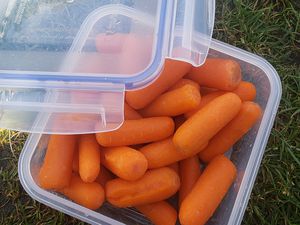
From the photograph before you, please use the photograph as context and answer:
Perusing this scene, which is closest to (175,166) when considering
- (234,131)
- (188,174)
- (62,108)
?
(188,174)

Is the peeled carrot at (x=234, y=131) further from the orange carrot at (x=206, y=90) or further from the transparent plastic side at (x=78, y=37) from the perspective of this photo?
the transparent plastic side at (x=78, y=37)

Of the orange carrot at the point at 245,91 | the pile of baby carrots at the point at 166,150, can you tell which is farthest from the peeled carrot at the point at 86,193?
the orange carrot at the point at 245,91

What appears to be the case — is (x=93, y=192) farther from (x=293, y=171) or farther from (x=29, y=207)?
(x=293, y=171)

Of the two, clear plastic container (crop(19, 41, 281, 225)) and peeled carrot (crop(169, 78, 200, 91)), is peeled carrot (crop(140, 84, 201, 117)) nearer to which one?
peeled carrot (crop(169, 78, 200, 91))

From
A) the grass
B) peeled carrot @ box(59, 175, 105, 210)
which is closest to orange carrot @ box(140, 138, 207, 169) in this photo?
peeled carrot @ box(59, 175, 105, 210)

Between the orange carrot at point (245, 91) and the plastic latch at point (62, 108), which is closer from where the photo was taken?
the plastic latch at point (62, 108)
